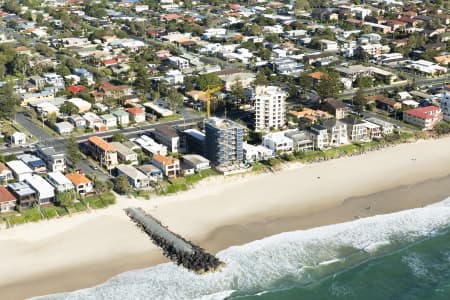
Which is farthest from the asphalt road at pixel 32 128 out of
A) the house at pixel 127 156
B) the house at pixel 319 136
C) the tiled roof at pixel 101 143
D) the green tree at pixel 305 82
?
the green tree at pixel 305 82

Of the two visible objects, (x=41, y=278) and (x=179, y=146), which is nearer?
(x=41, y=278)

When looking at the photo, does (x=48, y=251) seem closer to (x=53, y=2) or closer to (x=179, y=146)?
(x=179, y=146)

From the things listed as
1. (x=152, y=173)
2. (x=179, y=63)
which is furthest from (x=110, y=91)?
(x=152, y=173)

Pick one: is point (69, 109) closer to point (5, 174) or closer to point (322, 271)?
point (5, 174)

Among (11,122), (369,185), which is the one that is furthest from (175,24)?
(369,185)

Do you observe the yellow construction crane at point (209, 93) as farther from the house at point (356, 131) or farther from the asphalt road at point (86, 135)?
the house at point (356, 131)
